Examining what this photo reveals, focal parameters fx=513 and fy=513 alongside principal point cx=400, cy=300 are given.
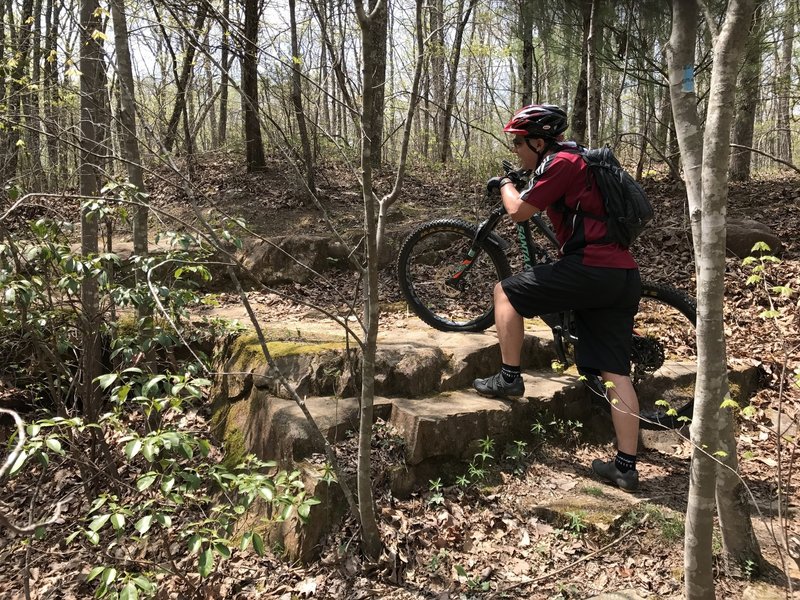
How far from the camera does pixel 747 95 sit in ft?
25.8

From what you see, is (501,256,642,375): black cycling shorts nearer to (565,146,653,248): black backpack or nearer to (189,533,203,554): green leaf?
(565,146,653,248): black backpack

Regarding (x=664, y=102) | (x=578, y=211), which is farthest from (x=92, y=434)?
(x=664, y=102)

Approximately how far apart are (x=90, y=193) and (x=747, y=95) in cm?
898

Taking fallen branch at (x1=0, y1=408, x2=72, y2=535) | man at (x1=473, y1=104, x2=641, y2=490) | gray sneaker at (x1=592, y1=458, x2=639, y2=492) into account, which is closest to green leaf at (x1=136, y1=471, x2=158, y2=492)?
fallen branch at (x1=0, y1=408, x2=72, y2=535)

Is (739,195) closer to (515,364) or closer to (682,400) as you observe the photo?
(682,400)

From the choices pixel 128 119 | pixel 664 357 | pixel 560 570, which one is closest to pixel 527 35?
pixel 664 357

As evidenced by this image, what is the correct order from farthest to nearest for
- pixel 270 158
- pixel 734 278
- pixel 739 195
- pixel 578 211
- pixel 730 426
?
1. pixel 270 158
2. pixel 739 195
3. pixel 734 278
4. pixel 578 211
5. pixel 730 426

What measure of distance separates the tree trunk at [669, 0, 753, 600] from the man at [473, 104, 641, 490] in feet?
2.97

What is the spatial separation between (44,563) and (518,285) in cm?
367

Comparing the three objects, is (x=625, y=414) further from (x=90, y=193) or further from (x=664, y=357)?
(x=90, y=193)

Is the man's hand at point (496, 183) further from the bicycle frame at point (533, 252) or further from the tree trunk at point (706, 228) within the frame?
the tree trunk at point (706, 228)

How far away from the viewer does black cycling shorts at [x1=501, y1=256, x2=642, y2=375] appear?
310 cm

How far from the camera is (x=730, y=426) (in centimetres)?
227

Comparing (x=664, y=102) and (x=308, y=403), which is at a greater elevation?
(x=664, y=102)
